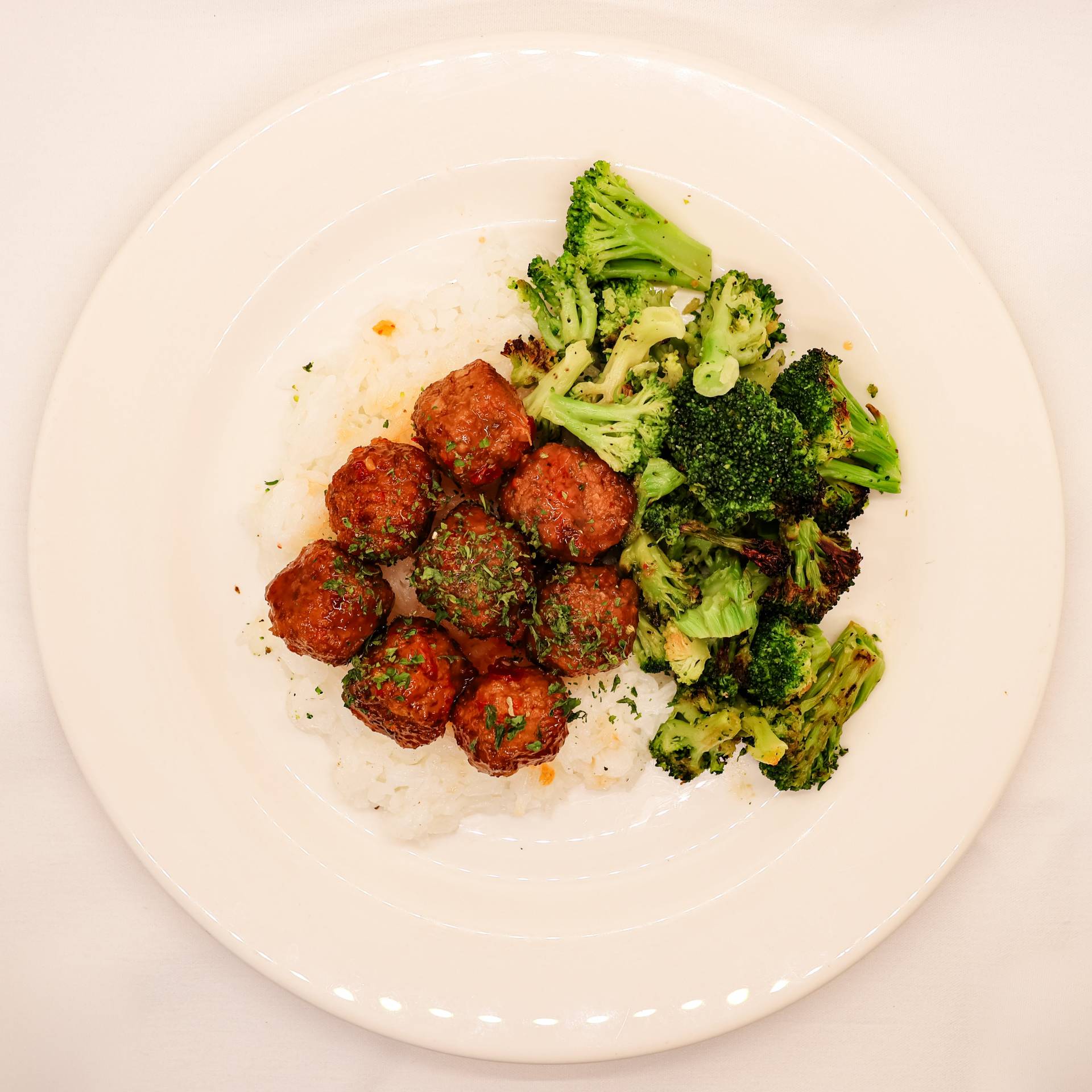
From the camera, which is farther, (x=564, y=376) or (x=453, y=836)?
(x=453, y=836)

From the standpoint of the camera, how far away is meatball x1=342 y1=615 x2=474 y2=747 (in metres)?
3.12

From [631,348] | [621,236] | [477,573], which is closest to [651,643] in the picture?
[477,573]

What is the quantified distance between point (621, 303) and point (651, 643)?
4.86ft

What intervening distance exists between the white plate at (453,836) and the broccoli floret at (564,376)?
840 mm

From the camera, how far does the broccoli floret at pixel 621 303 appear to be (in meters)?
3.44

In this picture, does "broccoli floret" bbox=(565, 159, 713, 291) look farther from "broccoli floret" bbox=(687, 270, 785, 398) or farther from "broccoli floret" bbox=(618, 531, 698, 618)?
"broccoli floret" bbox=(618, 531, 698, 618)

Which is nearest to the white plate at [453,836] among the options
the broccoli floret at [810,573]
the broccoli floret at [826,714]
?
the broccoli floret at [826,714]

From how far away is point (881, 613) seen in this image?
3.72m

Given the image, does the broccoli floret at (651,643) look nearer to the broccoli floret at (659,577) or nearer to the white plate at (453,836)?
the broccoli floret at (659,577)

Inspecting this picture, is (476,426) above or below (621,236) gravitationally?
below

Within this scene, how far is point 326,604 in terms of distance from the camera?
313 cm

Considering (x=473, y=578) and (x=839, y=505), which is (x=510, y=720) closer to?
(x=473, y=578)

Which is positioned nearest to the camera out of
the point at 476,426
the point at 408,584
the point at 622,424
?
the point at 476,426

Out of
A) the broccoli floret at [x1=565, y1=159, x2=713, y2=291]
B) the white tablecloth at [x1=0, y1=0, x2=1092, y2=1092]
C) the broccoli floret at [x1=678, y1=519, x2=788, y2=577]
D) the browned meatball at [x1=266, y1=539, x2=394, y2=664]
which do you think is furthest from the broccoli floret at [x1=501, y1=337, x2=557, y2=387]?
the white tablecloth at [x1=0, y1=0, x2=1092, y2=1092]
